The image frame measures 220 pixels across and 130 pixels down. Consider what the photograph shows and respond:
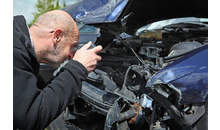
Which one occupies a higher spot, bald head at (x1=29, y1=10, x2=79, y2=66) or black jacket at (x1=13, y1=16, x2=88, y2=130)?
bald head at (x1=29, y1=10, x2=79, y2=66)

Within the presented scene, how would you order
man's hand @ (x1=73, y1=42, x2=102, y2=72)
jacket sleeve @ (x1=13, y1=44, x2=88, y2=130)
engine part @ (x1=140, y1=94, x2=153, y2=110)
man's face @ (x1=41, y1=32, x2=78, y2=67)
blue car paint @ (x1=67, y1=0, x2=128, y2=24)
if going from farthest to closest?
blue car paint @ (x1=67, y1=0, x2=128, y2=24)
engine part @ (x1=140, y1=94, x2=153, y2=110)
man's face @ (x1=41, y1=32, x2=78, y2=67)
man's hand @ (x1=73, y1=42, x2=102, y2=72)
jacket sleeve @ (x1=13, y1=44, x2=88, y2=130)

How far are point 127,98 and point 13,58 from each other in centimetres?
109

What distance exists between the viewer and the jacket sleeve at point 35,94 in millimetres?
965

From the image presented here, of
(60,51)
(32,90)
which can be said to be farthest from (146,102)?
(32,90)

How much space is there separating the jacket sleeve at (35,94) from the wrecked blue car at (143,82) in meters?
0.66

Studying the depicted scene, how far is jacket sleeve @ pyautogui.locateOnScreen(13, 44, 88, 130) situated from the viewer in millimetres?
965

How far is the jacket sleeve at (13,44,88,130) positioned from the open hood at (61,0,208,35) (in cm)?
89

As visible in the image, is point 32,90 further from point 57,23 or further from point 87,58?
point 57,23

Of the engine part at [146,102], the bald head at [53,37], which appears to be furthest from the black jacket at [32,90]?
the engine part at [146,102]

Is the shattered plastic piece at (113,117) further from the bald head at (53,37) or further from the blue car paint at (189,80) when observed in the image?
the bald head at (53,37)

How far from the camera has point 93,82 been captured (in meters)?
2.19

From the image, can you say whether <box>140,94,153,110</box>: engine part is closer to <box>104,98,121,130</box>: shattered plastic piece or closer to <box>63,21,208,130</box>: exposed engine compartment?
<box>63,21,208,130</box>: exposed engine compartment

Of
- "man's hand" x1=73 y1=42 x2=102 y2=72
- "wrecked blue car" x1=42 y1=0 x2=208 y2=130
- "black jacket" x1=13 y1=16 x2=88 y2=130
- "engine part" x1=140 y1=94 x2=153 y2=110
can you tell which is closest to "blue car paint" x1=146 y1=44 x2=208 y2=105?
"wrecked blue car" x1=42 y1=0 x2=208 y2=130
